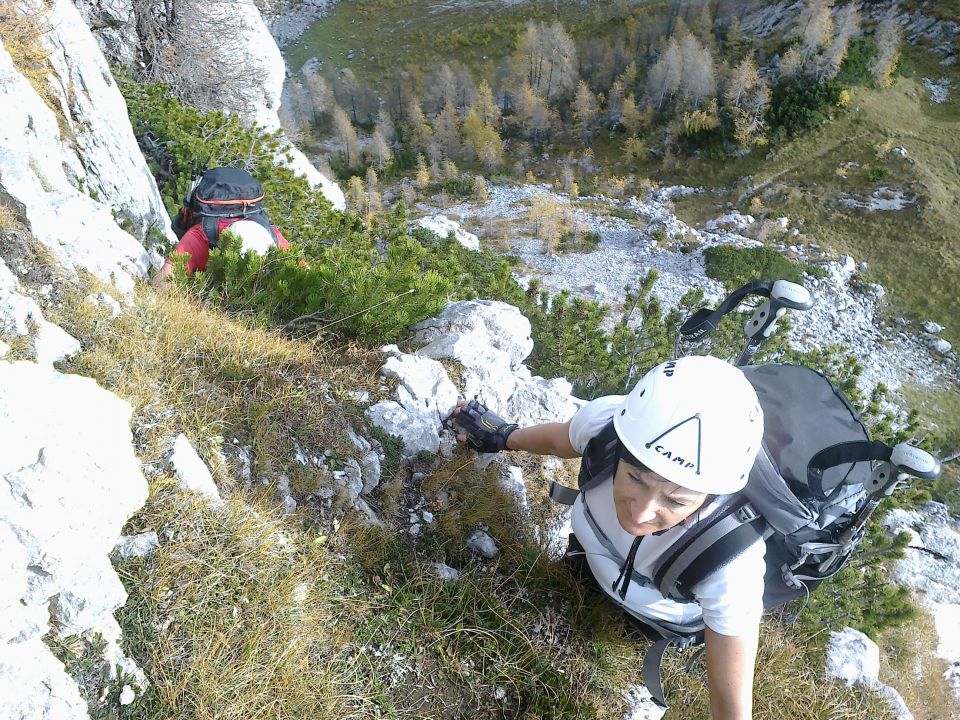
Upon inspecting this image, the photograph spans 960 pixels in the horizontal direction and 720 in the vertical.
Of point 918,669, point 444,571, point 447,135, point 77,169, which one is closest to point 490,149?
point 447,135

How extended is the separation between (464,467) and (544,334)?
189 inches

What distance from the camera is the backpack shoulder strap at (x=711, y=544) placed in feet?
7.08

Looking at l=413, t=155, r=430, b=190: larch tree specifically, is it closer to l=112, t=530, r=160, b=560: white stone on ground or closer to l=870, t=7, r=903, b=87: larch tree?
l=870, t=7, r=903, b=87: larch tree

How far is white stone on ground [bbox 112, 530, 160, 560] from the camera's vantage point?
231 cm

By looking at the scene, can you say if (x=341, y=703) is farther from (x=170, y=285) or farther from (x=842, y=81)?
(x=842, y=81)

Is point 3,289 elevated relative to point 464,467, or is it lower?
elevated

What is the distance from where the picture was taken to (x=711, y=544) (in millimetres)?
2189

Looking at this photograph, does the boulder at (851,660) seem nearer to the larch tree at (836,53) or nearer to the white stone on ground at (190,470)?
the white stone on ground at (190,470)

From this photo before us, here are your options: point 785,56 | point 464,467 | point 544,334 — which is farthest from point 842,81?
point 464,467

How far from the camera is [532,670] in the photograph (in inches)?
112

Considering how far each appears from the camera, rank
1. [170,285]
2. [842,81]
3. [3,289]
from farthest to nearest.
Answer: [842,81], [170,285], [3,289]

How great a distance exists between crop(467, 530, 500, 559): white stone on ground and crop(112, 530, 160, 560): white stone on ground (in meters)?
1.69

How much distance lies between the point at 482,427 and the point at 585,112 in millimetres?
46829

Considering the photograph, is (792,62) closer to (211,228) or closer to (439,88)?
(439,88)
